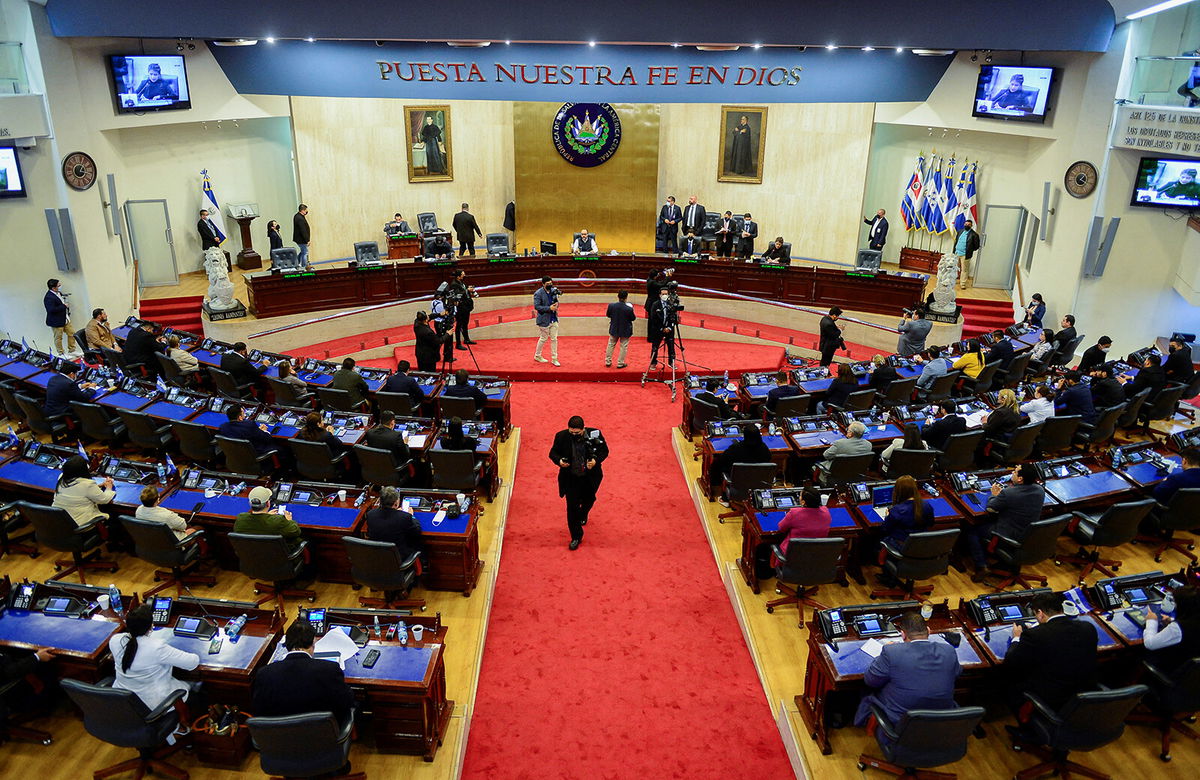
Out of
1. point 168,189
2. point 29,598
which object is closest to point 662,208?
point 168,189

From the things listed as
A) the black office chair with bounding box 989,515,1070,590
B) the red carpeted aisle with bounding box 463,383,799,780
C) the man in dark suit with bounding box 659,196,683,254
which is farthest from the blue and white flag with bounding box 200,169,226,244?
the black office chair with bounding box 989,515,1070,590

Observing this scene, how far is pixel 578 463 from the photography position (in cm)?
833

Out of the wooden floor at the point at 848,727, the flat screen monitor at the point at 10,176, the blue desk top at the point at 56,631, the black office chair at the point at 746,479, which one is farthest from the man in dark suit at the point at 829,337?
the flat screen monitor at the point at 10,176

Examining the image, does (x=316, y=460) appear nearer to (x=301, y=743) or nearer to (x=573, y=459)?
(x=573, y=459)

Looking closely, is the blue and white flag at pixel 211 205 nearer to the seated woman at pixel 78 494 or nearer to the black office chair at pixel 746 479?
the seated woman at pixel 78 494

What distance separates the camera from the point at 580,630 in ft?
24.4

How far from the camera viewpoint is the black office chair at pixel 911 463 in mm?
8930

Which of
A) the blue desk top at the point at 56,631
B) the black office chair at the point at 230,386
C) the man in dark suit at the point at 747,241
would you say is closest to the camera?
the blue desk top at the point at 56,631

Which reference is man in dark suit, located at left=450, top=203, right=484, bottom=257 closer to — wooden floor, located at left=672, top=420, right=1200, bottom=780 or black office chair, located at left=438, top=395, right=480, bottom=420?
black office chair, located at left=438, top=395, right=480, bottom=420

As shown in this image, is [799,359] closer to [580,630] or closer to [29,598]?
[580,630]

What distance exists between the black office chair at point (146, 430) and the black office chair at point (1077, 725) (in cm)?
926

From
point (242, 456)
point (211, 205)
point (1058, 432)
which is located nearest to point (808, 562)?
point (1058, 432)

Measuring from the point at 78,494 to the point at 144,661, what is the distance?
2.93 meters

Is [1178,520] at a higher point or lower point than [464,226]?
lower
